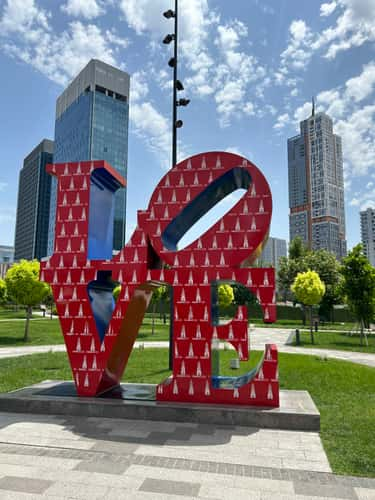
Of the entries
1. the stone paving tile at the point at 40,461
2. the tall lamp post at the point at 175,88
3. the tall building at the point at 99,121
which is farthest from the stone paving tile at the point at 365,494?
the tall building at the point at 99,121

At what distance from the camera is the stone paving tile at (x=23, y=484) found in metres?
4.79

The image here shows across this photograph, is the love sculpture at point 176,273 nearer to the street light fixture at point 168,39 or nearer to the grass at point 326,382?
the grass at point 326,382

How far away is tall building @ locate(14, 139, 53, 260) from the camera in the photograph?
14525 centimetres

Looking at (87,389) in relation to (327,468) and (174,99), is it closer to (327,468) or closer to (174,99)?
(327,468)

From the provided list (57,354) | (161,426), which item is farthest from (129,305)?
(57,354)

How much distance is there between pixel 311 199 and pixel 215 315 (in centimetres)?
12834

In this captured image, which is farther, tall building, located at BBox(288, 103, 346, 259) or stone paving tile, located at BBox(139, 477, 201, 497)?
tall building, located at BBox(288, 103, 346, 259)

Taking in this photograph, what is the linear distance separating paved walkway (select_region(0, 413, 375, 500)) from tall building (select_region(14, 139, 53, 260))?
466 feet

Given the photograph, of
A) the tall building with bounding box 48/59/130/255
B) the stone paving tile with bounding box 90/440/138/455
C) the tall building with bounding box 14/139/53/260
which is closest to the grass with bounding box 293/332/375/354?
the stone paving tile with bounding box 90/440/138/455

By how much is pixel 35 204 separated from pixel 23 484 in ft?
509

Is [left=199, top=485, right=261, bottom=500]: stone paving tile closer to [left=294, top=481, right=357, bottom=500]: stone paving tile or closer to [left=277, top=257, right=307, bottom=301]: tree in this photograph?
[left=294, top=481, right=357, bottom=500]: stone paving tile

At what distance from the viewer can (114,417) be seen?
26.0 ft

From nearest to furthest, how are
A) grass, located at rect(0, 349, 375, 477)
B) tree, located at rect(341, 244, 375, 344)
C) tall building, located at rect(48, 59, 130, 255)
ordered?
grass, located at rect(0, 349, 375, 477), tree, located at rect(341, 244, 375, 344), tall building, located at rect(48, 59, 130, 255)

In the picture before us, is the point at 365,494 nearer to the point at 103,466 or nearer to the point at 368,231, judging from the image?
the point at 103,466
